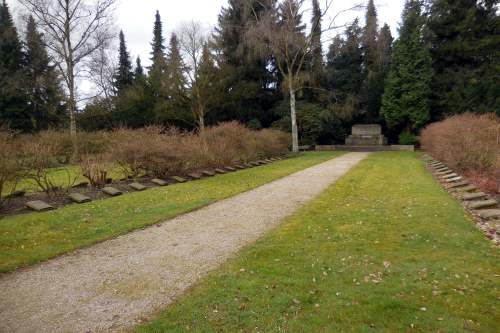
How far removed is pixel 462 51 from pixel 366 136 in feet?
35.3

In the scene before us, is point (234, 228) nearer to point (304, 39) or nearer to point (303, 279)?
point (303, 279)

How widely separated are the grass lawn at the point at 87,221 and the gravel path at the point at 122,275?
1.08 feet

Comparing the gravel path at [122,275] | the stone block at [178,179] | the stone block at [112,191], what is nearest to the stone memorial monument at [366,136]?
the stone block at [178,179]

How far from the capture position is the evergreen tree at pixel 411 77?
27922mm

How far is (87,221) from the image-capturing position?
607 cm

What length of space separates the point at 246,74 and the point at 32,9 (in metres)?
18.0

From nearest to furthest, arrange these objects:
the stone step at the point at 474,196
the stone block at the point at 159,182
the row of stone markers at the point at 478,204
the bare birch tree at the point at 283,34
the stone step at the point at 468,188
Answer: the row of stone markers at the point at 478,204 < the stone step at the point at 474,196 < the stone step at the point at 468,188 < the stone block at the point at 159,182 < the bare birch tree at the point at 283,34

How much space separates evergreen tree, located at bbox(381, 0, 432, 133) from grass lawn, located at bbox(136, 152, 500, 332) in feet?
83.3

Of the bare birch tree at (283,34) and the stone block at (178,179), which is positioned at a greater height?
the bare birch tree at (283,34)

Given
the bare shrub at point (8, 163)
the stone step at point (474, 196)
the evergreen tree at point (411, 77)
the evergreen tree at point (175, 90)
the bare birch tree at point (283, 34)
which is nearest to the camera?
the bare shrub at point (8, 163)

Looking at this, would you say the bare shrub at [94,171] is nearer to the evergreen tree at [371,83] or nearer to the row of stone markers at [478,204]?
the row of stone markers at [478,204]

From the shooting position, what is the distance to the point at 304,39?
23.7 m

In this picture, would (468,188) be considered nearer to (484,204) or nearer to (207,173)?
(484,204)

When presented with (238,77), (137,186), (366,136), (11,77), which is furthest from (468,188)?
(11,77)
